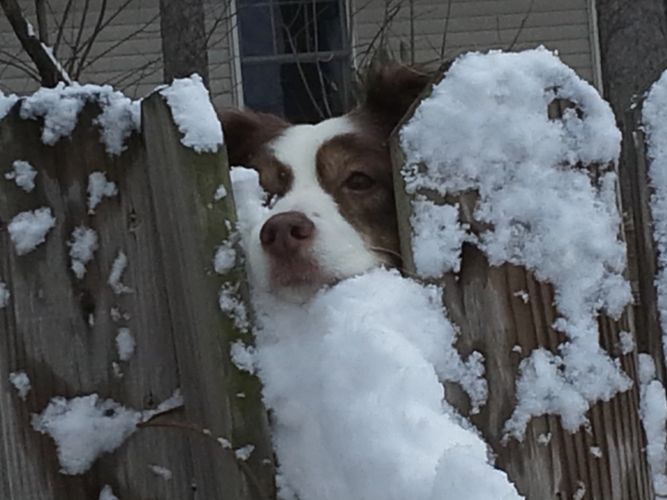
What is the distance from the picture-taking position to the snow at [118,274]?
1.62 m

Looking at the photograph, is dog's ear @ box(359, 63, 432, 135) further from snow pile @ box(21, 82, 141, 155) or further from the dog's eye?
snow pile @ box(21, 82, 141, 155)

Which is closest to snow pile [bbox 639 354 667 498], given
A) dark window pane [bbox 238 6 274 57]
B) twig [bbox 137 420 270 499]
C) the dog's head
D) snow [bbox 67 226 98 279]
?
the dog's head

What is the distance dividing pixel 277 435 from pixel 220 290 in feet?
0.68

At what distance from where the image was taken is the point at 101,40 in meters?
9.97

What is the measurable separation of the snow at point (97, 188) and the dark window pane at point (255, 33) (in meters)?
8.78

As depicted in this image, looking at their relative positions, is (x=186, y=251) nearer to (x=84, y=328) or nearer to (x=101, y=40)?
(x=84, y=328)

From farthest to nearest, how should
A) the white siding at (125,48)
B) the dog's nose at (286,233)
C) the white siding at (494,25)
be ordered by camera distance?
the white siding at (494,25) → the white siding at (125,48) → the dog's nose at (286,233)

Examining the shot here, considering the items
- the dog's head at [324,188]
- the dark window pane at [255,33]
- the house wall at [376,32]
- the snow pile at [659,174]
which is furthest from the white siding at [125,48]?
the snow pile at [659,174]

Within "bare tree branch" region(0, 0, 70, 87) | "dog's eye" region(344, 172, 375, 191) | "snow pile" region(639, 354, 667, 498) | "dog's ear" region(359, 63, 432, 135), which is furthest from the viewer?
"bare tree branch" region(0, 0, 70, 87)

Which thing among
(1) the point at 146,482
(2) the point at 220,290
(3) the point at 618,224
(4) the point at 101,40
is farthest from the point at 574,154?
(4) the point at 101,40

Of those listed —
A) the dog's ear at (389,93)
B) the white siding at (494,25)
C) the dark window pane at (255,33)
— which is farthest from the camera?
the dark window pane at (255,33)

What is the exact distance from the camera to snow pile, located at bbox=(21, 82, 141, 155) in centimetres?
160

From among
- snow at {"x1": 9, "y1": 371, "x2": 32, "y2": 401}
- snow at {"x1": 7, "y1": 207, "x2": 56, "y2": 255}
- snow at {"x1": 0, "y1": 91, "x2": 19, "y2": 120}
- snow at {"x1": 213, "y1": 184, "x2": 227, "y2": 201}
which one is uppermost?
snow at {"x1": 0, "y1": 91, "x2": 19, "y2": 120}

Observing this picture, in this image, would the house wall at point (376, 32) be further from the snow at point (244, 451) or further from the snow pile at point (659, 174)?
the snow at point (244, 451)
